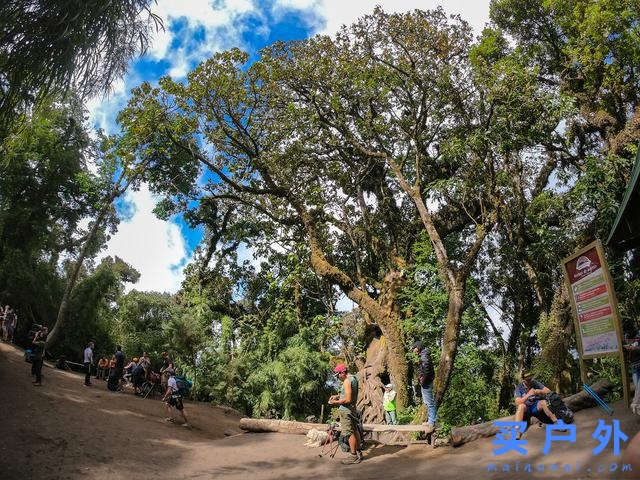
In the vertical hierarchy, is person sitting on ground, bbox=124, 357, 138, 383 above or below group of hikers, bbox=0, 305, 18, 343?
below

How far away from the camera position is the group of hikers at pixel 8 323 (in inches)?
756

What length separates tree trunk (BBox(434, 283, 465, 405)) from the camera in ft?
31.1

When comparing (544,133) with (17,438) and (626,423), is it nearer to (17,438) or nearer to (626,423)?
(626,423)

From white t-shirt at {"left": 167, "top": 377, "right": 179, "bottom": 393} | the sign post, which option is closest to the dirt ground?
white t-shirt at {"left": 167, "top": 377, "right": 179, "bottom": 393}

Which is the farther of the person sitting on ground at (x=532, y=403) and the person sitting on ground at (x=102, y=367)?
the person sitting on ground at (x=102, y=367)

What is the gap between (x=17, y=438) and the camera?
27.4ft

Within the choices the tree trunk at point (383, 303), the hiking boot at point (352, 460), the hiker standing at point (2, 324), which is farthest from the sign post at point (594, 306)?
the hiker standing at point (2, 324)

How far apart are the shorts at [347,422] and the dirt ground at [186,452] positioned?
1.88ft

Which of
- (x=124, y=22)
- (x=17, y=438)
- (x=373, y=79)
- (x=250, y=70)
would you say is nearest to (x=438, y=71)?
(x=373, y=79)

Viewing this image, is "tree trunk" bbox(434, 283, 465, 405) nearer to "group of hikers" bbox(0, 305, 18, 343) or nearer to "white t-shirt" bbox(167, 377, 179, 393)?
"white t-shirt" bbox(167, 377, 179, 393)

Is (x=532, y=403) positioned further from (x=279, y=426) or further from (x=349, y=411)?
(x=279, y=426)

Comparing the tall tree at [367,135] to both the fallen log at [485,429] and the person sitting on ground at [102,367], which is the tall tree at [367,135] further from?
the person sitting on ground at [102,367]

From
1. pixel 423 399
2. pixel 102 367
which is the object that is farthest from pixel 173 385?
pixel 102 367

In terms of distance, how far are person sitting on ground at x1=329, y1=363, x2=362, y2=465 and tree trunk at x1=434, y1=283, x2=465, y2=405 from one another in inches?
83.2
